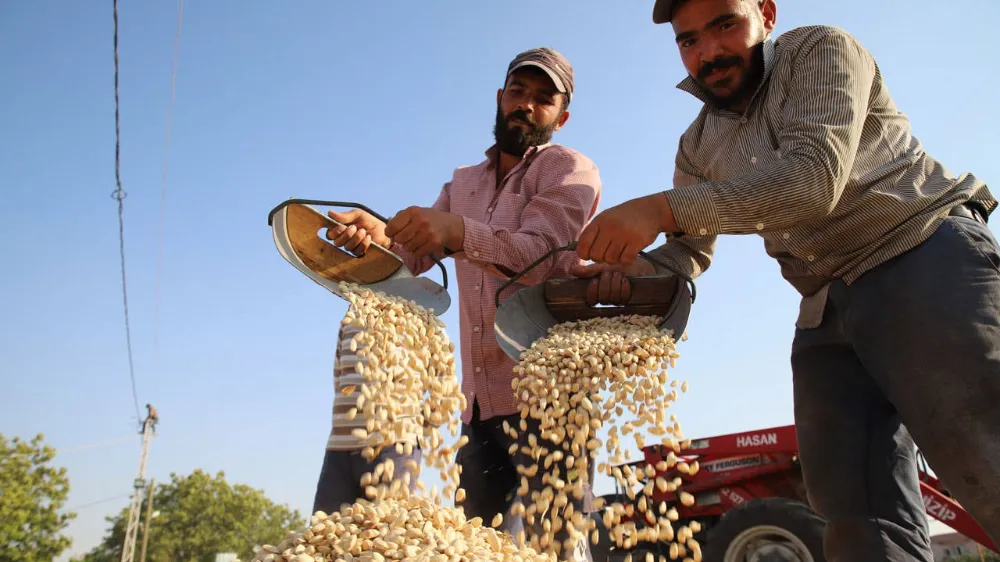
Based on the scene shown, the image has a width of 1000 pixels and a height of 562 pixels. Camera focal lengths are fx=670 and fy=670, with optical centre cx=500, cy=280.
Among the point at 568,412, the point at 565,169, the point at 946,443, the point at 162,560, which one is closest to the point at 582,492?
the point at 568,412

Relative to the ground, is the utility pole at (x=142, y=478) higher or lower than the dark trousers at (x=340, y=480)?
higher

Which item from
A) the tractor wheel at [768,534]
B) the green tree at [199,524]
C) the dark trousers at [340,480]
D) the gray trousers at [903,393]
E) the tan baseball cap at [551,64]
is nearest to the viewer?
the gray trousers at [903,393]

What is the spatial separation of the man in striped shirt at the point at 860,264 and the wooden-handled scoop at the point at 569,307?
0.35 meters

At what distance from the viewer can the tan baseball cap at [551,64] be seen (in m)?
2.53

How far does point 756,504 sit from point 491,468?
11.3 feet

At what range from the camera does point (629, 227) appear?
1.57 m

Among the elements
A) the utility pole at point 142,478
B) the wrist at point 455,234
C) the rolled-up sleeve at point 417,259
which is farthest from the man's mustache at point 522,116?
the utility pole at point 142,478

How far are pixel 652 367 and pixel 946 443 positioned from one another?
28.7 inches

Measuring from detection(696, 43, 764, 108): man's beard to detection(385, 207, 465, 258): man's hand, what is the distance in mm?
888


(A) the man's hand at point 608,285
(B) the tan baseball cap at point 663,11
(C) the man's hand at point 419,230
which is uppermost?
(B) the tan baseball cap at point 663,11

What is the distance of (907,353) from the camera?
4.79ft

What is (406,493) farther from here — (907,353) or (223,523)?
(223,523)

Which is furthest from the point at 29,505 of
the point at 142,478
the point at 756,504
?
the point at 756,504

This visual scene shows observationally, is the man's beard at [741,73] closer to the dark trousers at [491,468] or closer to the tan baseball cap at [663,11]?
the tan baseball cap at [663,11]
